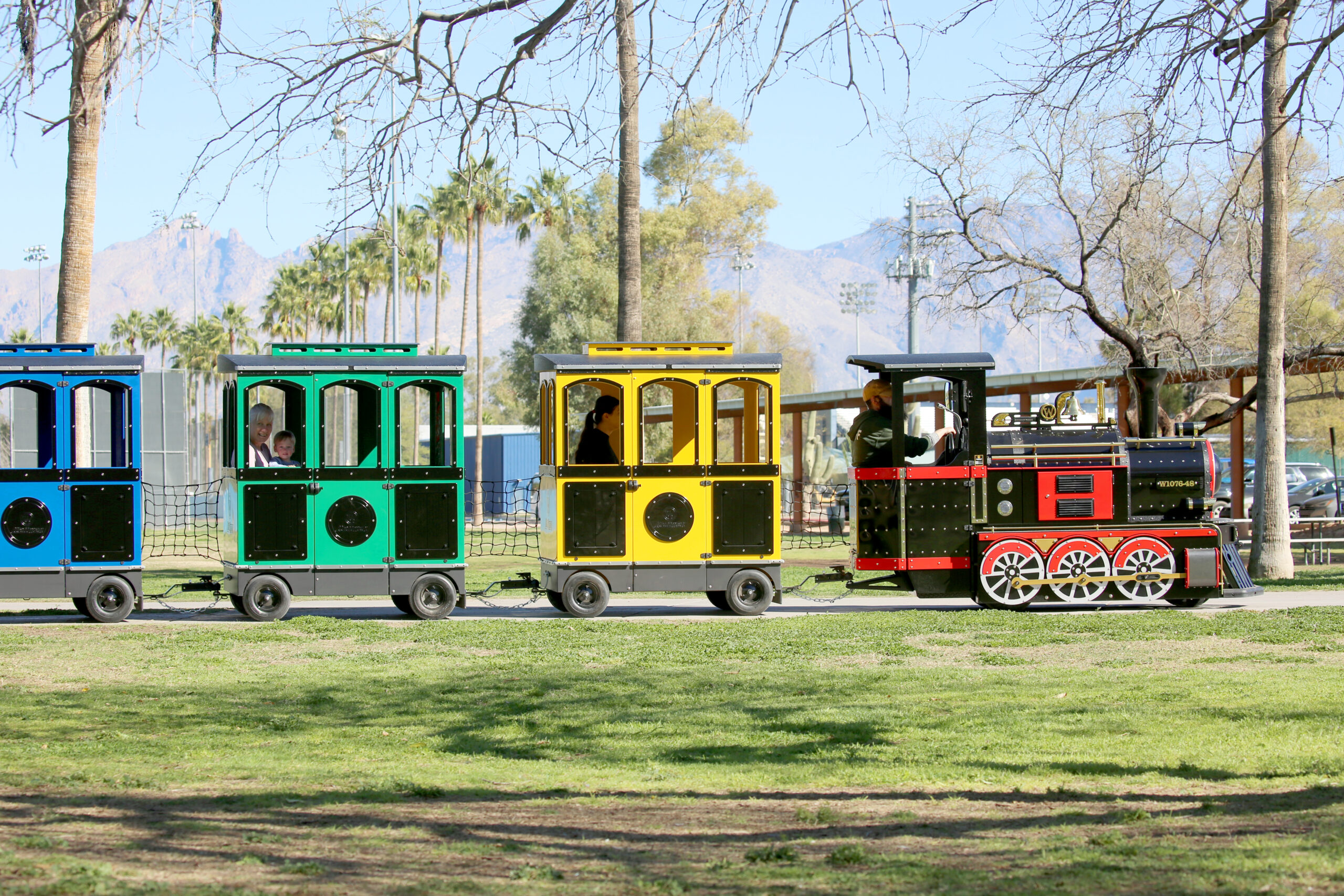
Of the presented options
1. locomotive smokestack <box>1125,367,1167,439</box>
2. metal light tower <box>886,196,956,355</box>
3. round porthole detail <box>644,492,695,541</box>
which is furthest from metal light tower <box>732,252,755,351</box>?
round porthole detail <box>644,492,695,541</box>

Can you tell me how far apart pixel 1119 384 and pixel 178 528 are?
29.7 m

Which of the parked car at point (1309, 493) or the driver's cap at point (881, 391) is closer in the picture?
the driver's cap at point (881, 391)

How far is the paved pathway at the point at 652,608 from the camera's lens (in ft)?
47.3

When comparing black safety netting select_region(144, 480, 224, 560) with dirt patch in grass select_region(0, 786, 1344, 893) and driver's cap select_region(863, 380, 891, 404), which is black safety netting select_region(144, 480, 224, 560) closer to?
driver's cap select_region(863, 380, 891, 404)

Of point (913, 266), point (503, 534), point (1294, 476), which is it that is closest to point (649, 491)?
point (503, 534)

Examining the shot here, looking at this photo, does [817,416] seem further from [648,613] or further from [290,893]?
[290,893]

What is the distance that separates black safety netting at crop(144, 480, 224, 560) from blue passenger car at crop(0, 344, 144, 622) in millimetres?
4764

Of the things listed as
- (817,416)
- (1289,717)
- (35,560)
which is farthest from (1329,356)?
(817,416)

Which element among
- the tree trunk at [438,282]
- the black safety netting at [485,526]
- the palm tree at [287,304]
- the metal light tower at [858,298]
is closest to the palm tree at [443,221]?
the tree trunk at [438,282]

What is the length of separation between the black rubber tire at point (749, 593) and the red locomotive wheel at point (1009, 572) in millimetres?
2432

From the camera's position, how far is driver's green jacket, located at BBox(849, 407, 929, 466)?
14.4 meters

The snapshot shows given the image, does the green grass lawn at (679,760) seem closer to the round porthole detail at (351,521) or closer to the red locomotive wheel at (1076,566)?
the round porthole detail at (351,521)

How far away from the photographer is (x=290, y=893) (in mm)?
4461

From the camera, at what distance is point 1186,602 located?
606 inches
